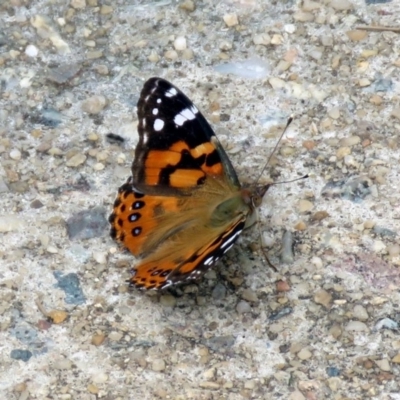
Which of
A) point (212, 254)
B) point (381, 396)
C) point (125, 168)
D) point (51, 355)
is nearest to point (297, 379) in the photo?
point (381, 396)

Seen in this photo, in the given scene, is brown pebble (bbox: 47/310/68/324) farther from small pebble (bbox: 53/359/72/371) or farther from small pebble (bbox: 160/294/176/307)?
small pebble (bbox: 160/294/176/307)

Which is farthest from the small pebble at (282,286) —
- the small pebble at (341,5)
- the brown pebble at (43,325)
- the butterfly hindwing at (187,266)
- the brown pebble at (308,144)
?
the small pebble at (341,5)

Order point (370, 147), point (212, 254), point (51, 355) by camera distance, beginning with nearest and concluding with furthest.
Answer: point (212, 254) → point (51, 355) → point (370, 147)

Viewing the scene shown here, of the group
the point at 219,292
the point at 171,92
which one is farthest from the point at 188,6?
the point at 219,292

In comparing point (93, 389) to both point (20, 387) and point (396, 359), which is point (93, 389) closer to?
point (20, 387)

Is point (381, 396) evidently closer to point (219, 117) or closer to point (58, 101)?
point (219, 117)

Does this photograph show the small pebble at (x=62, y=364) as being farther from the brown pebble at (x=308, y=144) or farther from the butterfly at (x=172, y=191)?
the brown pebble at (x=308, y=144)

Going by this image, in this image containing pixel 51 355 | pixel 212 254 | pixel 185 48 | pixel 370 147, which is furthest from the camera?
pixel 185 48

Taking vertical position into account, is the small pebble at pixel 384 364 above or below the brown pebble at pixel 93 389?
above

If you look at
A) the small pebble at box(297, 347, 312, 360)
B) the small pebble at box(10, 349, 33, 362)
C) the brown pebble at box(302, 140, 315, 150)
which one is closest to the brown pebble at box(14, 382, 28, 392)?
the small pebble at box(10, 349, 33, 362)
